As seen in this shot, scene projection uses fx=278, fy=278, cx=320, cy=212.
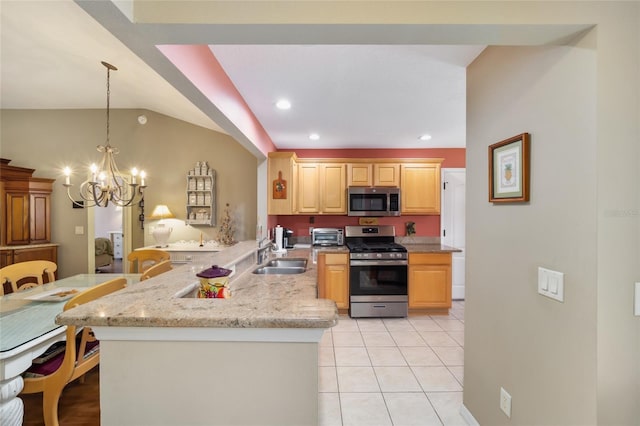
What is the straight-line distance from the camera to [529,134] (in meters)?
1.28

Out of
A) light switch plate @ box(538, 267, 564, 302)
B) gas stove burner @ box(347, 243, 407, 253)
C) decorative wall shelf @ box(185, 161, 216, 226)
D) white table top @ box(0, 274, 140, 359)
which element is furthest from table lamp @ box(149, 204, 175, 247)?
light switch plate @ box(538, 267, 564, 302)

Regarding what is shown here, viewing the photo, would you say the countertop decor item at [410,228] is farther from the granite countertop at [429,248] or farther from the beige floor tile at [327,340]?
the beige floor tile at [327,340]

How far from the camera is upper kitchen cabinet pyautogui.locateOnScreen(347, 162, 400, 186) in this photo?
401cm

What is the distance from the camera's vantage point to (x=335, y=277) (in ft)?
11.9

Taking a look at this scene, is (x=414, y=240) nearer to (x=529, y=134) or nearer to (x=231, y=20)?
(x=529, y=134)

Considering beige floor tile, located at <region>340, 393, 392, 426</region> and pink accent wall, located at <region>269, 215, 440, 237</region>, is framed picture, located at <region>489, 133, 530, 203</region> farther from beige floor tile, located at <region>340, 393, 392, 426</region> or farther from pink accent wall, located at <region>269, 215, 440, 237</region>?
pink accent wall, located at <region>269, 215, 440, 237</region>

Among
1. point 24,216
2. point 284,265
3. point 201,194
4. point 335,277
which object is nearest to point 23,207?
point 24,216

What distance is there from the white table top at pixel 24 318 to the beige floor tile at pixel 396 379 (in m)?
2.22

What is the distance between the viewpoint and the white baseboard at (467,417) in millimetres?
1739

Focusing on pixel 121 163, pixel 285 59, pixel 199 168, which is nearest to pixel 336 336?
pixel 285 59

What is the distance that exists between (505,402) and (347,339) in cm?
175

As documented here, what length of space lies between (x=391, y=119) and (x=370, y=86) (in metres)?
0.86

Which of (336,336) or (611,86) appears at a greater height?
(611,86)

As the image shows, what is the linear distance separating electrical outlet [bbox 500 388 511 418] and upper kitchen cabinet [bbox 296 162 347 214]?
2.82 meters
